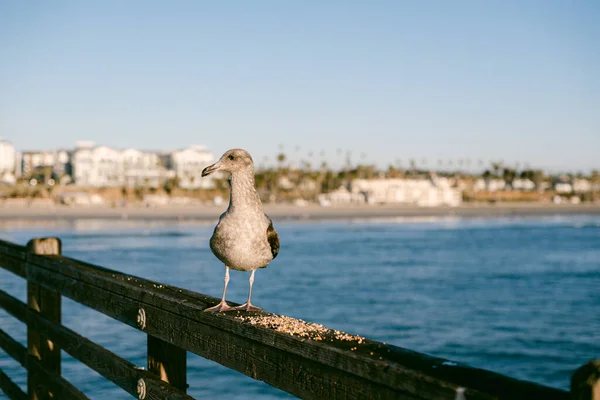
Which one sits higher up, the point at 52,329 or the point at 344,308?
the point at 52,329

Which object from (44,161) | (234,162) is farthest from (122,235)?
(44,161)

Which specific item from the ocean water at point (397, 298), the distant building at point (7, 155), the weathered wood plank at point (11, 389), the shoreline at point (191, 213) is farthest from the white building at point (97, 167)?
the weathered wood plank at point (11, 389)

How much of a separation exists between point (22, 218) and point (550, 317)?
56.7 meters

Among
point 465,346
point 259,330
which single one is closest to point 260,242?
point 259,330

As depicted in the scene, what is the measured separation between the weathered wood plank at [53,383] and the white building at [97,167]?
165 m

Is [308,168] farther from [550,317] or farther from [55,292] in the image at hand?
[55,292]

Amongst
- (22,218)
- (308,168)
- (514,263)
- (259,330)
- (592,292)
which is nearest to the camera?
(259,330)

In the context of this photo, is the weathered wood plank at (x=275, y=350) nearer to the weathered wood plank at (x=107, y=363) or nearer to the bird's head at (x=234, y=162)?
the weathered wood plank at (x=107, y=363)

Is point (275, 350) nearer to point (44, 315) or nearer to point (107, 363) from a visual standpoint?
point (107, 363)

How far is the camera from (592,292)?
24.1 meters

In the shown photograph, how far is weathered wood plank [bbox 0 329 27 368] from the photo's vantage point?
203 inches

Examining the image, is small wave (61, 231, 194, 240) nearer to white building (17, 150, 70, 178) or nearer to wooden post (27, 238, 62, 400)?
wooden post (27, 238, 62, 400)

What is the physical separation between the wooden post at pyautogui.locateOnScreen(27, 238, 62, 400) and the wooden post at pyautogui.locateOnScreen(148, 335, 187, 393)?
1.60 m

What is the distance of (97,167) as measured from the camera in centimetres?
17112
